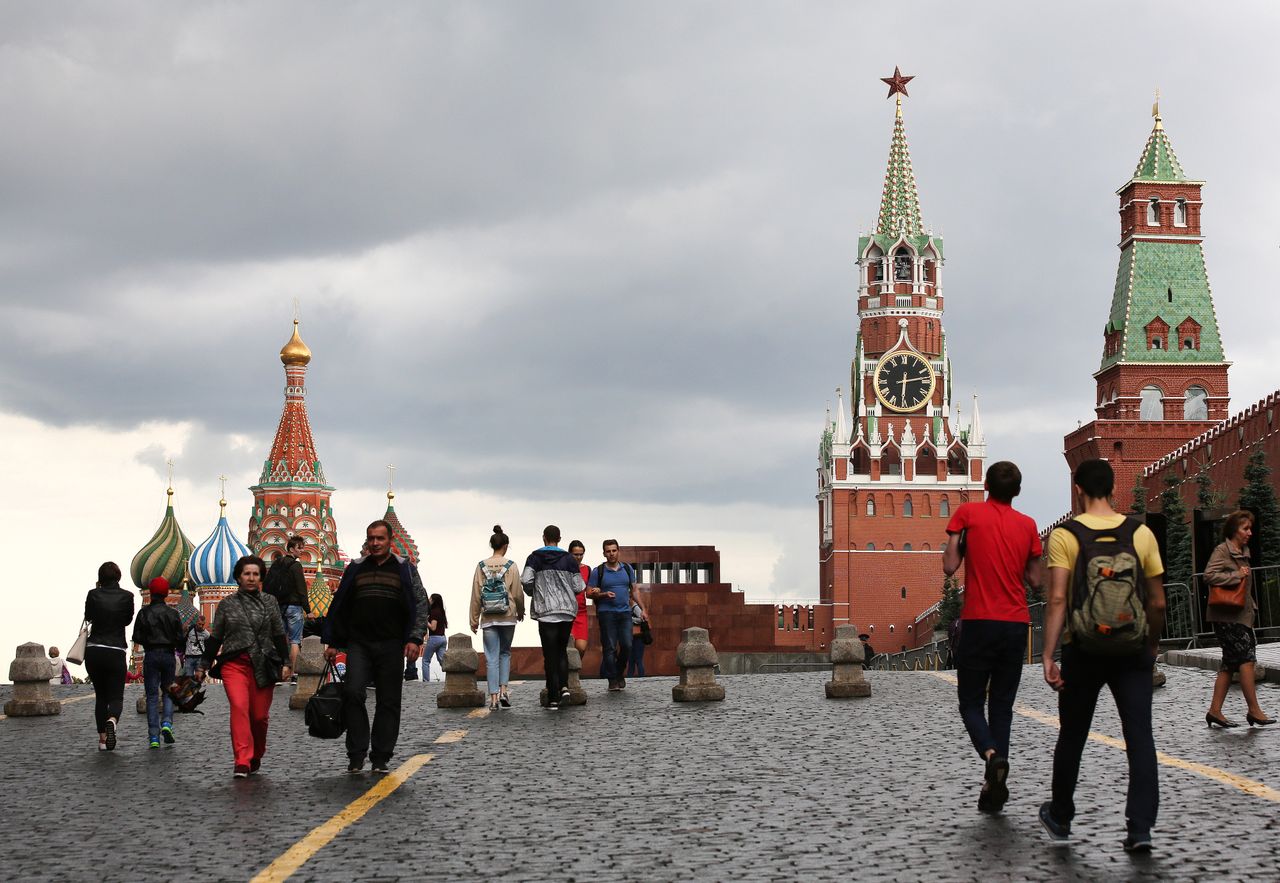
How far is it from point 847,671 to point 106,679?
23.5ft

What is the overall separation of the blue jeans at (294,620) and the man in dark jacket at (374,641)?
8.58 m

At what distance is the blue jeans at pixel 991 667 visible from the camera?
31.9ft

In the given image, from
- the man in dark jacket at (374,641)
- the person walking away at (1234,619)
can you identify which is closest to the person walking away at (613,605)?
the person walking away at (1234,619)

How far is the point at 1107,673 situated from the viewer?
27.5ft

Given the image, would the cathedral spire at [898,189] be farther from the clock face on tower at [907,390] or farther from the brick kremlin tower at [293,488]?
the brick kremlin tower at [293,488]

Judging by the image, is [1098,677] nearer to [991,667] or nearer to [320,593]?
[991,667]

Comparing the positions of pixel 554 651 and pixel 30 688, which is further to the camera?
pixel 30 688

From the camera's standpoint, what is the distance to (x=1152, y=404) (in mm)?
94312

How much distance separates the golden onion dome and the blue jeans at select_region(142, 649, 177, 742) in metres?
109

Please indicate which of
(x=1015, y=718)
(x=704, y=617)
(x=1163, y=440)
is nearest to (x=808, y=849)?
(x=1015, y=718)

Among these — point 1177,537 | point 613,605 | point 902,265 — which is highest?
point 902,265

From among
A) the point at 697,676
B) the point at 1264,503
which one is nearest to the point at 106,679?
the point at 697,676

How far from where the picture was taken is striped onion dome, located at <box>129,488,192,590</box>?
116500 mm

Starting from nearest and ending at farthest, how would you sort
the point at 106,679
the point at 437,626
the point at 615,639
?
the point at 106,679 < the point at 615,639 < the point at 437,626
